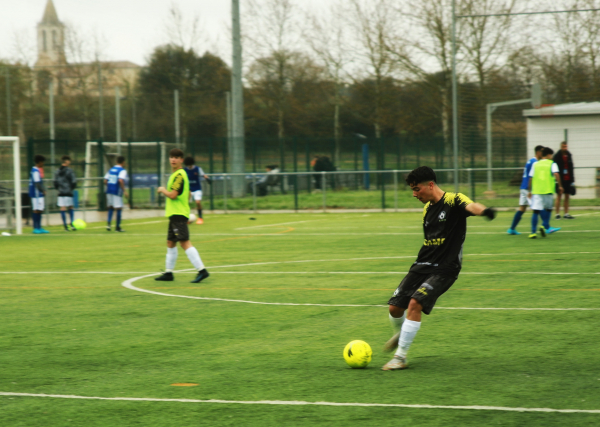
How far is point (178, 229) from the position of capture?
10617mm

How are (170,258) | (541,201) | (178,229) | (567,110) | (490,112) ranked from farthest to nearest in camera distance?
(490,112) < (567,110) < (541,201) < (170,258) < (178,229)

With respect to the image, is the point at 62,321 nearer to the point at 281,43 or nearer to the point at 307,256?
the point at 307,256

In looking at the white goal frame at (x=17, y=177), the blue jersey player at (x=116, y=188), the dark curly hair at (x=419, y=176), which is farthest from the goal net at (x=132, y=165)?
the dark curly hair at (x=419, y=176)

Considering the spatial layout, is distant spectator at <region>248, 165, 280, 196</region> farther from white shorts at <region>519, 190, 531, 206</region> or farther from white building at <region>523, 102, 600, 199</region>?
white shorts at <region>519, 190, 531, 206</region>

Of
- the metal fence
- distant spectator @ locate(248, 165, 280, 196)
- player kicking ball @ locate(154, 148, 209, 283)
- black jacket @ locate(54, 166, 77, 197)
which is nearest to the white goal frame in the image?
black jacket @ locate(54, 166, 77, 197)

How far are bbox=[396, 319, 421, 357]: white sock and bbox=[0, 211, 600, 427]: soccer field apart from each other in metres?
0.19

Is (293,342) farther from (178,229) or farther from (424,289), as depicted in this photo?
(178,229)

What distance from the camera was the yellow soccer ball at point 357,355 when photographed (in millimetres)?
5848

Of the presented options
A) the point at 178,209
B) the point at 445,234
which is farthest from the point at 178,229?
the point at 445,234

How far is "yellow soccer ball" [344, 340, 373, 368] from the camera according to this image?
5.85 metres

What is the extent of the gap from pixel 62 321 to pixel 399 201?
20135 mm

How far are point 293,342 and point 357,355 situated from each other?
46.6 inches

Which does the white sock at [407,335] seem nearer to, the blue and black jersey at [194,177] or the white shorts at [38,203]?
the white shorts at [38,203]

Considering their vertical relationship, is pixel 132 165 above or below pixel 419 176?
above
